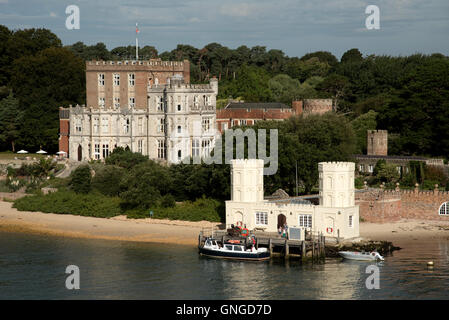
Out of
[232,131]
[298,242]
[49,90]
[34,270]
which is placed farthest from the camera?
[49,90]

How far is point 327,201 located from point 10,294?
2202 cm

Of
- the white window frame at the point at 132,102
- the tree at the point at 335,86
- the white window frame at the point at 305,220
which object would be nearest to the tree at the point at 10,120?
the white window frame at the point at 132,102

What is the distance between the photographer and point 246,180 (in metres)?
63.2

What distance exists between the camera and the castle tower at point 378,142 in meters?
85.4

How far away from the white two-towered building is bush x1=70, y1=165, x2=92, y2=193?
59.6ft

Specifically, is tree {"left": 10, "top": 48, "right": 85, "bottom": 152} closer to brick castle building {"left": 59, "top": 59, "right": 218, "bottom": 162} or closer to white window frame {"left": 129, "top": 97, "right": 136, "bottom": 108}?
brick castle building {"left": 59, "top": 59, "right": 218, "bottom": 162}

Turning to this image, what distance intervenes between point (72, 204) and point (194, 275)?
24.1 m

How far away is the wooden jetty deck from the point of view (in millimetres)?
58125

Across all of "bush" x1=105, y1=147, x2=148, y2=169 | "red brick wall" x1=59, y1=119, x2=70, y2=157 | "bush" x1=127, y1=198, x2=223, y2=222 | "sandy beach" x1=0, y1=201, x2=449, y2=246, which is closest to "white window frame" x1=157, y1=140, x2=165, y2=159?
"bush" x1=105, y1=147, x2=148, y2=169

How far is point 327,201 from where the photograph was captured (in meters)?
60.8

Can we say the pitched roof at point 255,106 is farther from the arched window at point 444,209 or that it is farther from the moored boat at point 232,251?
the moored boat at point 232,251
